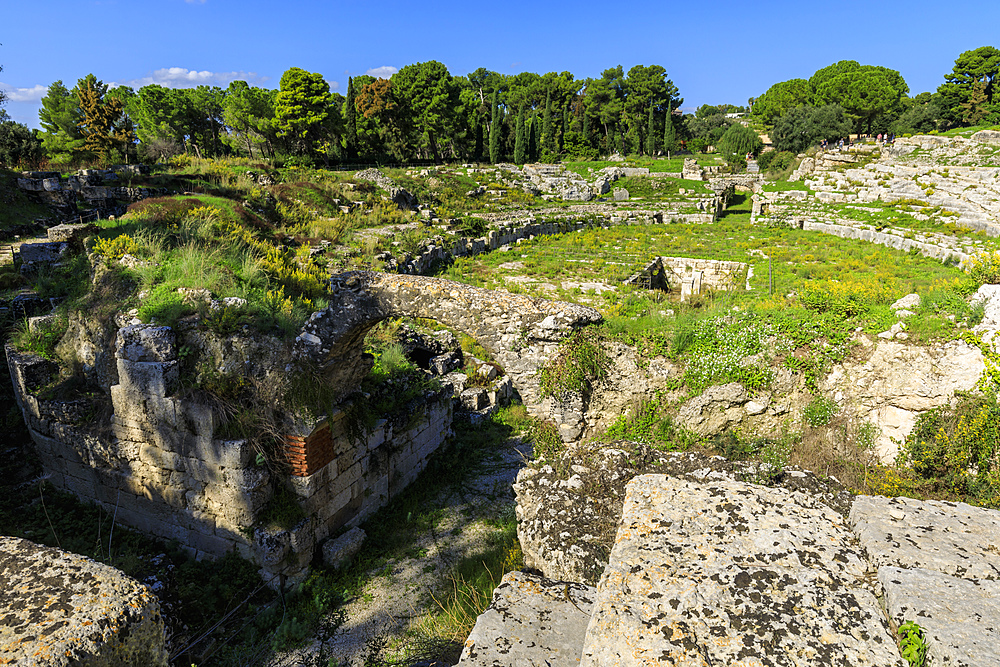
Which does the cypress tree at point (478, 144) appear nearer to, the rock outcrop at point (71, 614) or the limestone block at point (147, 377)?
the limestone block at point (147, 377)

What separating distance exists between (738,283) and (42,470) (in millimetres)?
16501

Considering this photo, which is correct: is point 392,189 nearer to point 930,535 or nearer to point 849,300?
point 849,300

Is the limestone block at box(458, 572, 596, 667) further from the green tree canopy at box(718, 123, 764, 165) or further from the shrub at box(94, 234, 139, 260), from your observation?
the green tree canopy at box(718, 123, 764, 165)

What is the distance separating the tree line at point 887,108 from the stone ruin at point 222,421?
5270 centimetres

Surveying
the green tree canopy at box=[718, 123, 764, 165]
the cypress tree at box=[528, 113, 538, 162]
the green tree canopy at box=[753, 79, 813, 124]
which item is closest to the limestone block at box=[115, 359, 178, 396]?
the cypress tree at box=[528, 113, 538, 162]

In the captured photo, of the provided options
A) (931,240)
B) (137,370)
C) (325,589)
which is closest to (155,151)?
(137,370)

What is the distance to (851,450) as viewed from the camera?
621cm

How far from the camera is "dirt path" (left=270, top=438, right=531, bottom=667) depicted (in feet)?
20.3

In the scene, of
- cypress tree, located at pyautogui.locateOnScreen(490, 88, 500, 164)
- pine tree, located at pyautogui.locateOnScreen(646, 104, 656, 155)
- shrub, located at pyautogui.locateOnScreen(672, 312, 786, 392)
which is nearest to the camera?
shrub, located at pyautogui.locateOnScreen(672, 312, 786, 392)

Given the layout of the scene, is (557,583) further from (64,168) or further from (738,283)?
(64,168)

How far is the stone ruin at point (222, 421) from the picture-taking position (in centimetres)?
699

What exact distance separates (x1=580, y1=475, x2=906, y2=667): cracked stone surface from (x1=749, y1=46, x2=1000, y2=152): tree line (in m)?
55.6

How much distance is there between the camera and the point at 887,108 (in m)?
51.5

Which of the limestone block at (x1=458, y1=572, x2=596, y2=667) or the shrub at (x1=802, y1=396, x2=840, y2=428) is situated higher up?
the limestone block at (x1=458, y1=572, x2=596, y2=667)
